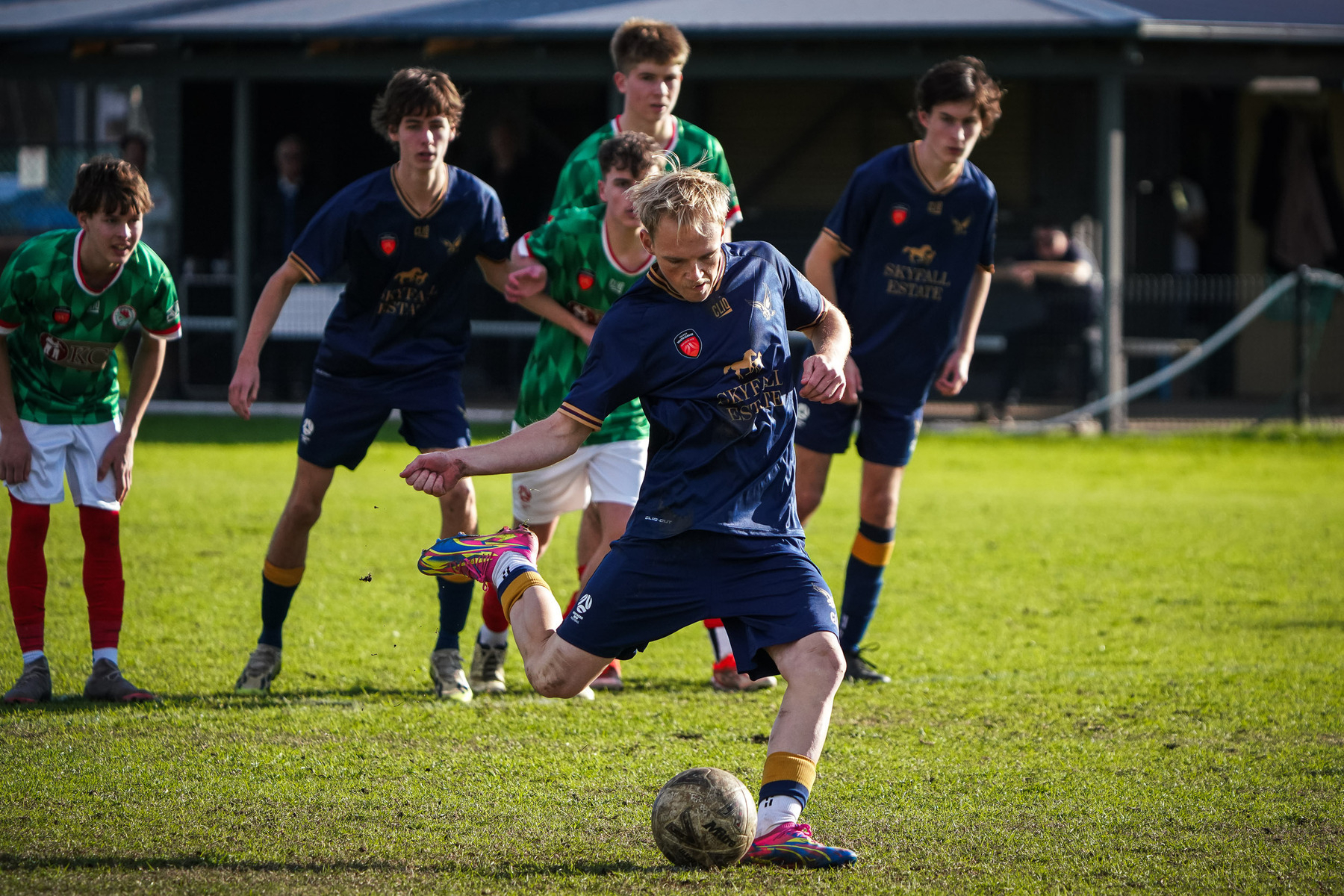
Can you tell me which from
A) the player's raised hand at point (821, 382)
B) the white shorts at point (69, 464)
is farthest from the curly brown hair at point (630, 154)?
the white shorts at point (69, 464)

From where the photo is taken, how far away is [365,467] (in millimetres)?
11805

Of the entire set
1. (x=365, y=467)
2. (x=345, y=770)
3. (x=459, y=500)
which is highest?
(x=459, y=500)

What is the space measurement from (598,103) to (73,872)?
14345mm

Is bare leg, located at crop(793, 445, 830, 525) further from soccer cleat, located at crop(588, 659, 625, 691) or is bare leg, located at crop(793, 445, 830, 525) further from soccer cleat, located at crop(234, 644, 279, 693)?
soccer cleat, located at crop(234, 644, 279, 693)

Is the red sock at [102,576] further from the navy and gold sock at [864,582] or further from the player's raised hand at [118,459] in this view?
the navy and gold sock at [864,582]

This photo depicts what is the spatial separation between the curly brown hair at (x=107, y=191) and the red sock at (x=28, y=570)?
1.09 metres

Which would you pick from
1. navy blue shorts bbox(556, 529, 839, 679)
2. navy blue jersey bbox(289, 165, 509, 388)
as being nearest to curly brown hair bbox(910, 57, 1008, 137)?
navy blue jersey bbox(289, 165, 509, 388)

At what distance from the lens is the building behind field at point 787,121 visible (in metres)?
14.6

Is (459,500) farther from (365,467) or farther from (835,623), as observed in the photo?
(365,467)

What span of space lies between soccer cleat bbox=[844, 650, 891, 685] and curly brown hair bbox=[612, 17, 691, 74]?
240 cm

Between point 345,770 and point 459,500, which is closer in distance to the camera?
point 345,770

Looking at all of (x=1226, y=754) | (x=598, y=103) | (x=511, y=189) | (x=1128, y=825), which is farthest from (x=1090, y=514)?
(x=598, y=103)

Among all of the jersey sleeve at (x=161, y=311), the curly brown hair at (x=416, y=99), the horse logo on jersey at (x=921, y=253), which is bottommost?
the jersey sleeve at (x=161, y=311)

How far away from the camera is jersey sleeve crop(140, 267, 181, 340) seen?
533 centimetres
